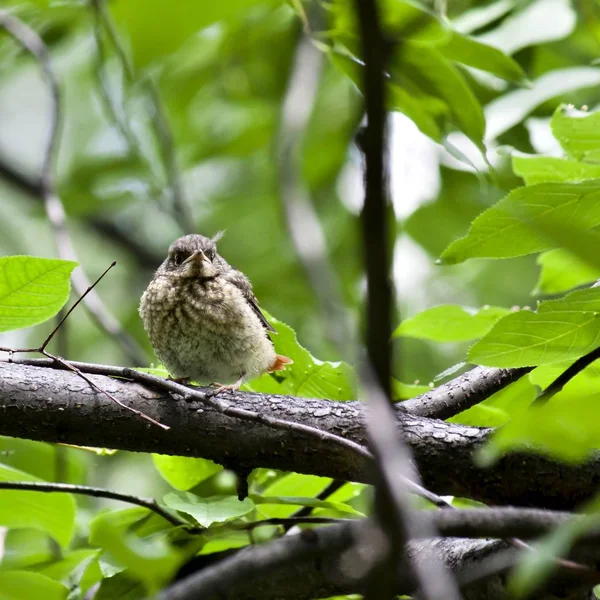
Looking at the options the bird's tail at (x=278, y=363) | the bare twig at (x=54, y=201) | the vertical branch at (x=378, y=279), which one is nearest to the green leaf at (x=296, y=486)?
the bird's tail at (x=278, y=363)

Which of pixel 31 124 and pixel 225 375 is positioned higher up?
pixel 31 124

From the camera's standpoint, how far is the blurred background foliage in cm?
266

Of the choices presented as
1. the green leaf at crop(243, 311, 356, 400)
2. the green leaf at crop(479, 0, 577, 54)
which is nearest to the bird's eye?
the green leaf at crop(243, 311, 356, 400)

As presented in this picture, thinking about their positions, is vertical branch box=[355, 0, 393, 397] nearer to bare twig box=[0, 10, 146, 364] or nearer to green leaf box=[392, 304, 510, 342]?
green leaf box=[392, 304, 510, 342]

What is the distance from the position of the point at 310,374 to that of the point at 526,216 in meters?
0.93

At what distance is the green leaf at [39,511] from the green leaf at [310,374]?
78 centimetres

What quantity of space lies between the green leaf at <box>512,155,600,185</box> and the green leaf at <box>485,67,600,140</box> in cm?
52

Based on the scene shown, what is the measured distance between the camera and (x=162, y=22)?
4.09 ft

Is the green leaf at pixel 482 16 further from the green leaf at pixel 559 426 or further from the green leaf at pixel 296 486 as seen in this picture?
the green leaf at pixel 559 426

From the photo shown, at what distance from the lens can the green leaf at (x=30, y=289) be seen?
7.34 ft

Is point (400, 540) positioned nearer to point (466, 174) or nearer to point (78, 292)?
point (78, 292)

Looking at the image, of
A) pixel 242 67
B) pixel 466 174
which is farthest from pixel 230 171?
pixel 466 174

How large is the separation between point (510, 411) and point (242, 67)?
3.44 m

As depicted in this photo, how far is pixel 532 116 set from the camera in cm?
379
